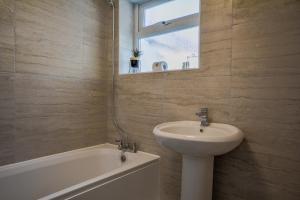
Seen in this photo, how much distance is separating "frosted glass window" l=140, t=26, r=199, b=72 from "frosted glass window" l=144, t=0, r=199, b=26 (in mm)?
163

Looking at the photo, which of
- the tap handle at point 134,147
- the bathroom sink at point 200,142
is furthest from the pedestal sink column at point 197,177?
the tap handle at point 134,147

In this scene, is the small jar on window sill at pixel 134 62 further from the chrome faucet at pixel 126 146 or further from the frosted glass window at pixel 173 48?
the chrome faucet at pixel 126 146

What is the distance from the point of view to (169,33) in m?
1.94

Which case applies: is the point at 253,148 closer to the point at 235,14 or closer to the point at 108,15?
the point at 235,14

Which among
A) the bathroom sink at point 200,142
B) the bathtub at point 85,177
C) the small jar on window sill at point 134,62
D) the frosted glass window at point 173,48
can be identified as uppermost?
the frosted glass window at point 173,48

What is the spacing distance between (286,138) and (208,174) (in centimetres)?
51

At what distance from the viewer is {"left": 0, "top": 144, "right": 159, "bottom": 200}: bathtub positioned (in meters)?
1.22

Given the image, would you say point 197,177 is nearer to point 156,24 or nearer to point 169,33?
point 169,33

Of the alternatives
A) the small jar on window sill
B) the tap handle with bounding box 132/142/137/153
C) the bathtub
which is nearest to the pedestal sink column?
the bathtub

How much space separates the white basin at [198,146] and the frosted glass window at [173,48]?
0.61 meters

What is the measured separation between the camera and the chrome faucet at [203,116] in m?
1.38

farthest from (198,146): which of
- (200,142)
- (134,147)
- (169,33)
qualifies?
(169,33)

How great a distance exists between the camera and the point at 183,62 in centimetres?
179

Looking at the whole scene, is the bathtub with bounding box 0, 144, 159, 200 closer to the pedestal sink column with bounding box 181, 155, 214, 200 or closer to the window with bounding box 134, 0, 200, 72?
the pedestal sink column with bounding box 181, 155, 214, 200
